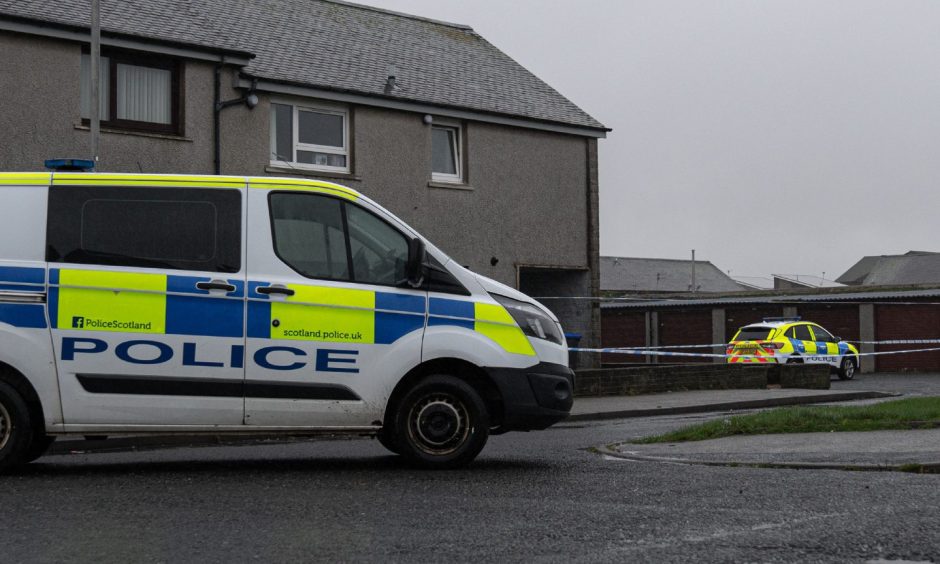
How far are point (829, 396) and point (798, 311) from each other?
21.5 meters

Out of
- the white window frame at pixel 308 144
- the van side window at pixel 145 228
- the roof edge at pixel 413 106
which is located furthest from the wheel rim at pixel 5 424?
the white window frame at pixel 308 144

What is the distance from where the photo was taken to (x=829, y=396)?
2164 centimetres

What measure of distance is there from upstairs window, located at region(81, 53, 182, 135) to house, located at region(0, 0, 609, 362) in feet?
0.08

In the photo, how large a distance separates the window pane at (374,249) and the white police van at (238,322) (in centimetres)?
1

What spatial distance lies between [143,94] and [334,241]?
11335mm

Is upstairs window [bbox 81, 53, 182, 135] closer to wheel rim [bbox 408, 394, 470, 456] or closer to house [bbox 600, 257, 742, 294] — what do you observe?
wheel rim [bbox 408, 394, 470, 456]

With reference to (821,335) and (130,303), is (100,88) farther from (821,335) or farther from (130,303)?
(821,335)

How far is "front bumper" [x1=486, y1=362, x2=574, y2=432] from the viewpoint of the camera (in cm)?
913

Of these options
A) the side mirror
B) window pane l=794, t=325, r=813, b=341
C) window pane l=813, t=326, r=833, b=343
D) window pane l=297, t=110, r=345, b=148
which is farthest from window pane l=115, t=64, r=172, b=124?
window pane l=813, t=326, r=833, b=343

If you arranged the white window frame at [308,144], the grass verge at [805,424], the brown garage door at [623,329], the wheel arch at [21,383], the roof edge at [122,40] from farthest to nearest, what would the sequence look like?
the brown garage door at [623,329], the white window frame at [308,144], the roof edge at [122,40], the grass verge at [805,424], the wheel arch at [21,383]

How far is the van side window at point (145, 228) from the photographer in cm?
872

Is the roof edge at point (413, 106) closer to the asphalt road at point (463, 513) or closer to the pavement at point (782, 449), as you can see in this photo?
the pavement at point (782, 449)

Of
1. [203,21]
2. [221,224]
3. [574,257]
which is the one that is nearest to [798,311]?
[574,257]

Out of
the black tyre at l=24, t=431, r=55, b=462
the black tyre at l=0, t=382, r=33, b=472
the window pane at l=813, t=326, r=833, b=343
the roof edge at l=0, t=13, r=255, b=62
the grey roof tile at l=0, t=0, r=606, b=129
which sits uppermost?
the grey roof tile at l=0, t=0, r=606, b=129
